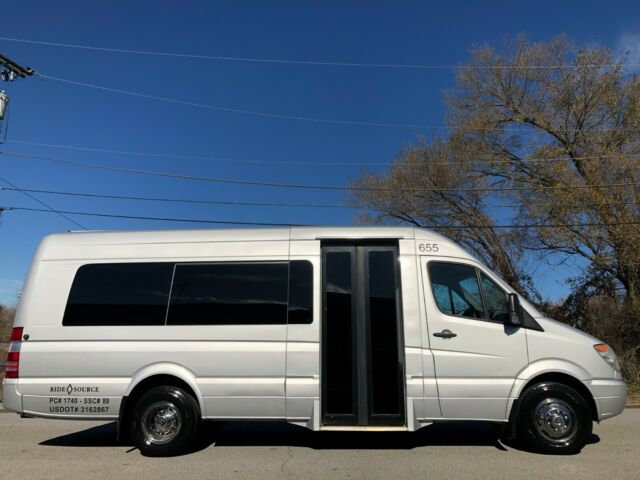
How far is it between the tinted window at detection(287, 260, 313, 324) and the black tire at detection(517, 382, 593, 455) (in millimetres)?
2642

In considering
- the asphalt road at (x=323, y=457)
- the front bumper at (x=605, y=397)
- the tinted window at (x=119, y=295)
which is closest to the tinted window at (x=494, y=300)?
the front bumper at (x=605, y=397)

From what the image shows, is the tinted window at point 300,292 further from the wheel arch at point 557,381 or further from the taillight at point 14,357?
the taillight at point 14,357

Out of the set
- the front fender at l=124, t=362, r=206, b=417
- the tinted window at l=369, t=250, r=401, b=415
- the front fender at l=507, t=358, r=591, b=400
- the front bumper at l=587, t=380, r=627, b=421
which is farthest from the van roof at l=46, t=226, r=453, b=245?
the front bumper at l=587, t=380, r=627, b=421

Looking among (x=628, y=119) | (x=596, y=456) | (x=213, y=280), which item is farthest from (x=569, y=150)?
(x=213, y=280)

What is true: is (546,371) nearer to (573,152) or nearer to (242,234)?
(242,234)

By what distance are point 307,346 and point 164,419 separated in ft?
6.23

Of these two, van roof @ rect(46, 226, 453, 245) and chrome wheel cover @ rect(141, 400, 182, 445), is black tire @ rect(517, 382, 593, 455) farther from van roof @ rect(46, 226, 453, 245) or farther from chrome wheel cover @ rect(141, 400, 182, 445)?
chrome wheel cover @ rect(141, 400, 182, 445)

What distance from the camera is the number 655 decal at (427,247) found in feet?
20.9

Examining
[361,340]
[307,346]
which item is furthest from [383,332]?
[307,346]

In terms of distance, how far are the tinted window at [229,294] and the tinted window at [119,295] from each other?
19 cm

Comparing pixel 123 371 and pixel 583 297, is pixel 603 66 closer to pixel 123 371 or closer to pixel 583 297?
pixel 583 297

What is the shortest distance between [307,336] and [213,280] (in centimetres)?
135

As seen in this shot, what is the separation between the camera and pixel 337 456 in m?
5.87

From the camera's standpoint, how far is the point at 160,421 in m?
6.14
